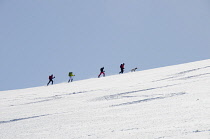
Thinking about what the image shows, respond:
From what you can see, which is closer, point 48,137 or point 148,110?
point 48,137

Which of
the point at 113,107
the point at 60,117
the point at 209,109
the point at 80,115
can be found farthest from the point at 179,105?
the point at 60,117

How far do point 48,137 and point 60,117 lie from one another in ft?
7.17

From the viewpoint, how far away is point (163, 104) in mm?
7742

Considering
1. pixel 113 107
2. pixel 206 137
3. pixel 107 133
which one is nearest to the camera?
pixel 206 137

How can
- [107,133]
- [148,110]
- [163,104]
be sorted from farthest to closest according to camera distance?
[163,104], [148,110], [107,133]

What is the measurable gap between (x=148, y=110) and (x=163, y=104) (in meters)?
0.70

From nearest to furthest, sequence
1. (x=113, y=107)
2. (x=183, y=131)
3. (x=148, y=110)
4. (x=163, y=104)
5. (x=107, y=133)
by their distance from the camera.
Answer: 1. (x=183, y=131)
2. (x=107, y=133)
3. (x=148, y=110)
4. (x=163, y=104)
5. (x=113, y=107)

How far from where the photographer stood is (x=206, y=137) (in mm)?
4465

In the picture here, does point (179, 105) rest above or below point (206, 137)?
above

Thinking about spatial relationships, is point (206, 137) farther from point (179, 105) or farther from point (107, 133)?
A: point (179, 105)

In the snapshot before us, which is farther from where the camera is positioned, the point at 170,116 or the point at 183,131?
the point at 170,116

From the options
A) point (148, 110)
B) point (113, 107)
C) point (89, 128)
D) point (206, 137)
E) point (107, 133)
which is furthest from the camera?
point (113, 107)

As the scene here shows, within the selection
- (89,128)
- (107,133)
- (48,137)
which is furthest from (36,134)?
(107,133)

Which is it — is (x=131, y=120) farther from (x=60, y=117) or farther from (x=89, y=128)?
(x=60, y=117)
